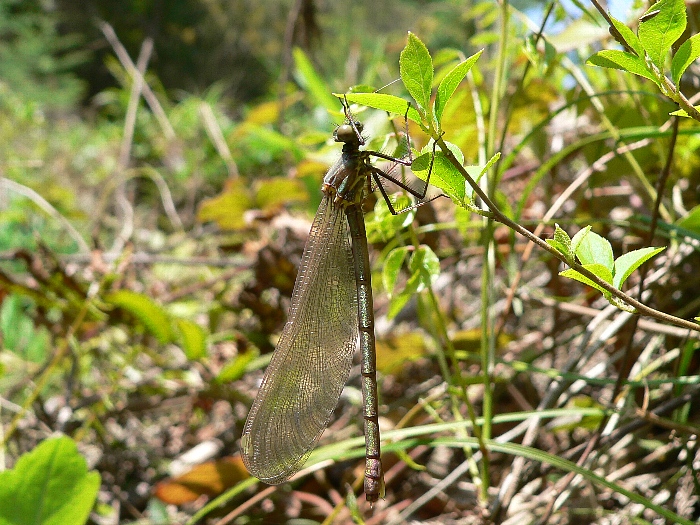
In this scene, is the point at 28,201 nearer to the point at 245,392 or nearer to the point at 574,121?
the point at 245,392

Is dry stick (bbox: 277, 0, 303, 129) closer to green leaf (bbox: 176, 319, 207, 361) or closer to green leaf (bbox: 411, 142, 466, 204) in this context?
green leaf (bbox: 176, 319, 207, 361)

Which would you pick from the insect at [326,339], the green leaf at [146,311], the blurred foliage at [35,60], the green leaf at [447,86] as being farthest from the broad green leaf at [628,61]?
the blurred foliage at [35,60]

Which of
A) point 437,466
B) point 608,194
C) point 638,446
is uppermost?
point 608,194

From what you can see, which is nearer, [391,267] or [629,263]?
[629,263]

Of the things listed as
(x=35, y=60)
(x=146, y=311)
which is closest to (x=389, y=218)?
(x=146, y=311)

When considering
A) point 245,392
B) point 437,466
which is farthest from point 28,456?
point 437,466

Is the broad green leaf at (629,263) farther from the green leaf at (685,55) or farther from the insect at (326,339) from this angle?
the insect at (326,339)

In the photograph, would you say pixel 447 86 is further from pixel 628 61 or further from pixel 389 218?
pixel 389 218
